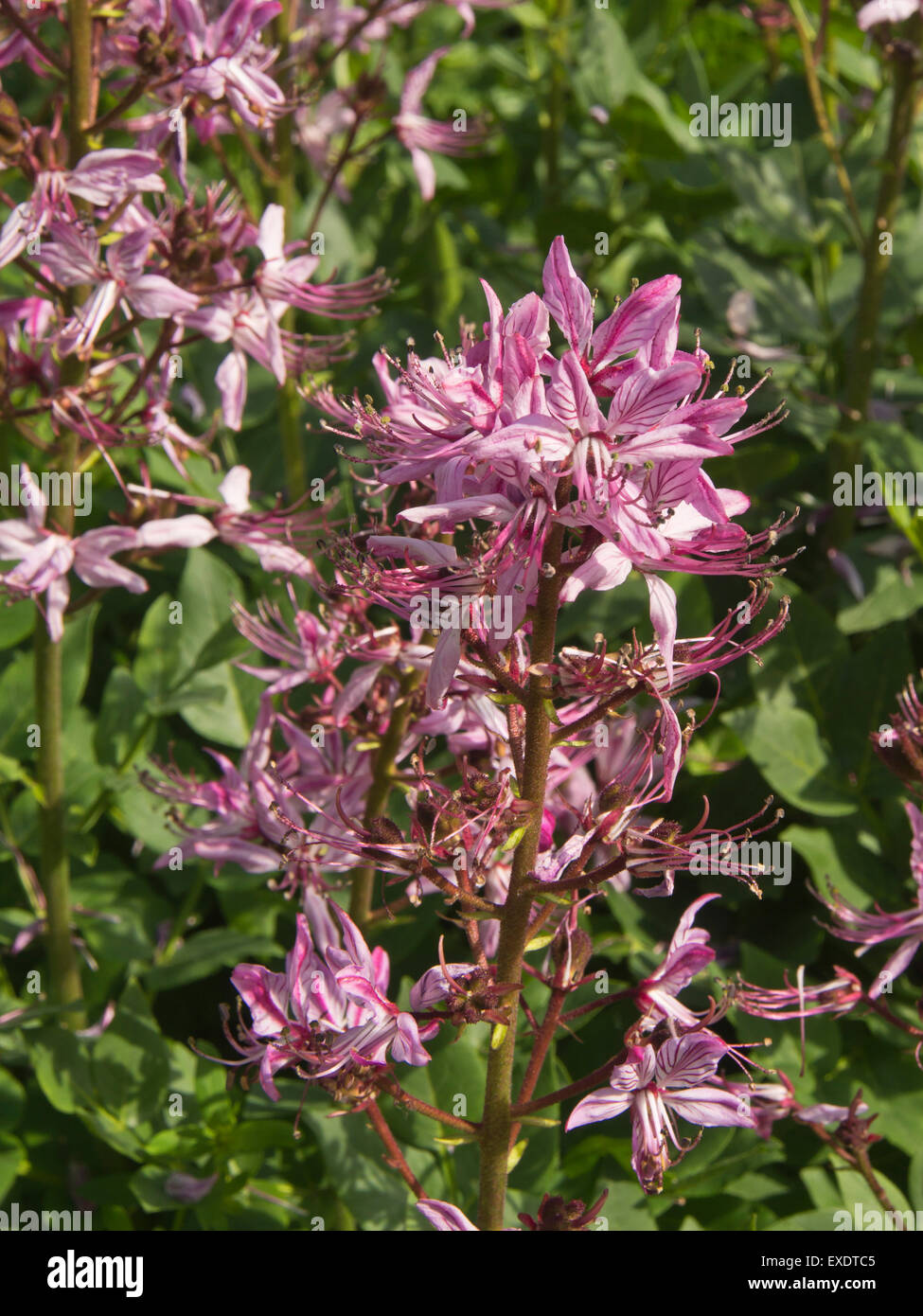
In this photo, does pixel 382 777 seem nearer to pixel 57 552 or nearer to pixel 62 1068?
pixel 57 552

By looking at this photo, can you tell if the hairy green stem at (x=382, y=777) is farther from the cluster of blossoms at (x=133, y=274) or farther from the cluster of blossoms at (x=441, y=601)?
the cluster of blossoms at (x=133, y=274)

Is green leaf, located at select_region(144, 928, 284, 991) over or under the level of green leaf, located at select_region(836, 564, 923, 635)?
under

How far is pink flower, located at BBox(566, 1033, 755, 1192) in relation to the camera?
1427mm

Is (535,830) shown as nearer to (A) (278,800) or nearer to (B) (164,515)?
(A) (278,800)

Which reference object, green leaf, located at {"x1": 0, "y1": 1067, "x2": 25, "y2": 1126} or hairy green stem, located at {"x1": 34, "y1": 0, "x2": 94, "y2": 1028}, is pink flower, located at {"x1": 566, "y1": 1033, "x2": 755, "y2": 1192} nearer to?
hairy green stem, located at {"x1": 34, "y1": 0, "x2": 94, "y2": 1028}

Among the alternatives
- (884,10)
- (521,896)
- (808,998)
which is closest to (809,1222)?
(808,998)

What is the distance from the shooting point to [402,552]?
1.34m

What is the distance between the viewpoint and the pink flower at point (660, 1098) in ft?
4.68

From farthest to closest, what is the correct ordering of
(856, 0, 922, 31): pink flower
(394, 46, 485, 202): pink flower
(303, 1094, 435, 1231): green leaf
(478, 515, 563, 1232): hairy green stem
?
(394, 46, 485, 202): pink flower
(856, 0, 922, 31): pink flower
(303, 1094, 435, 1231): green leaf
(478, 515, 563, 1232): hairy green stem

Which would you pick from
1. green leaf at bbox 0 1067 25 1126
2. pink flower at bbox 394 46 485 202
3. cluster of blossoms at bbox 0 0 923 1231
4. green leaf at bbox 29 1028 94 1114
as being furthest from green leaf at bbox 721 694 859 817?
pink flower at bbox 394 46 485 202

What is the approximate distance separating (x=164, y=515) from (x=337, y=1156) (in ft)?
3.34

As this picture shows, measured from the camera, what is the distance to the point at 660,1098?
1464 millimetres

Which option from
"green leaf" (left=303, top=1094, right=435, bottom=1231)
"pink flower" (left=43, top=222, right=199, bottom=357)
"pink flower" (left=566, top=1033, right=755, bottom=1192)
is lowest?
"green leaf" (left=303, top=1094, right=435, bottom=1231)
